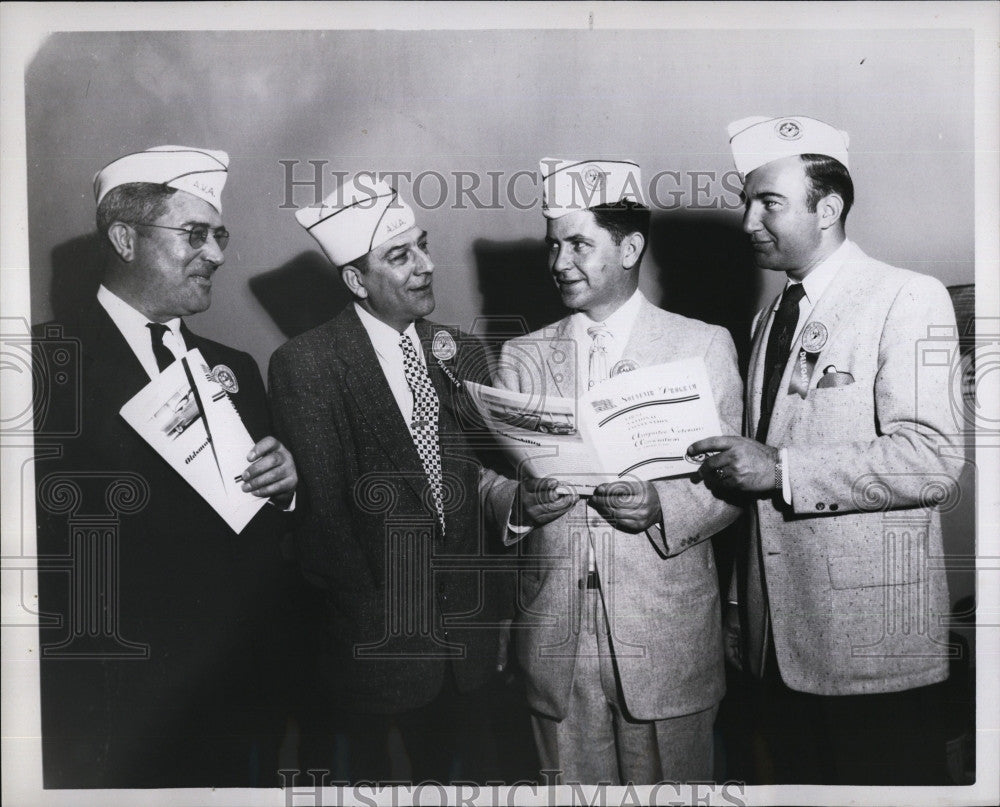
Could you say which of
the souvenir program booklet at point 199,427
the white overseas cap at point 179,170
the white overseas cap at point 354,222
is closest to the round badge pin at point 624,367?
the white overseas cap at point 354,222

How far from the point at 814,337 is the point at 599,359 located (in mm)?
539

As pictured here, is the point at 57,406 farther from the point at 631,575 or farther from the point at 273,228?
the point at 631,575

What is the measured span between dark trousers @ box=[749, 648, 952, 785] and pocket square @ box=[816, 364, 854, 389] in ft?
2.33

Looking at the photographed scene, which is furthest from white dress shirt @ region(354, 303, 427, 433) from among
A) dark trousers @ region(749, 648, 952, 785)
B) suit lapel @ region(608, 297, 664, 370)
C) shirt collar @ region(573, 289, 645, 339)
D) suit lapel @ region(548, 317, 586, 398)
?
dark trousers @ region(749, 648, 952, 785)

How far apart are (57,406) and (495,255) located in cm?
125

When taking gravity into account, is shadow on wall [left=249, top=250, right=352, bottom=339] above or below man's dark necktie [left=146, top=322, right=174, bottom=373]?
above

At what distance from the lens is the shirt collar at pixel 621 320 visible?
2.39m

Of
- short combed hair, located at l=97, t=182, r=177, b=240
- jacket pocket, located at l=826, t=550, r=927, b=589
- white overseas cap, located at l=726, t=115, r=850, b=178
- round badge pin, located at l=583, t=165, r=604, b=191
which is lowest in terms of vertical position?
jacket pocket, located at l=826, t=550, r=927, b=589

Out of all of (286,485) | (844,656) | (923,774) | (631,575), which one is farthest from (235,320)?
(923,774)

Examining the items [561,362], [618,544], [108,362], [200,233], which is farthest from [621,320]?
[108,362]

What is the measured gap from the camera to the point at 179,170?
Answer: 2.43 meters

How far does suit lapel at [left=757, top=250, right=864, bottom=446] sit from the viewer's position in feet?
7.66

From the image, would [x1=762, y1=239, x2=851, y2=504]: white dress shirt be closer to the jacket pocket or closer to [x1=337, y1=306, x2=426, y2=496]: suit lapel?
the jacket pocket

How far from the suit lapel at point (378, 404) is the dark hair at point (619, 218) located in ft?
2.23
